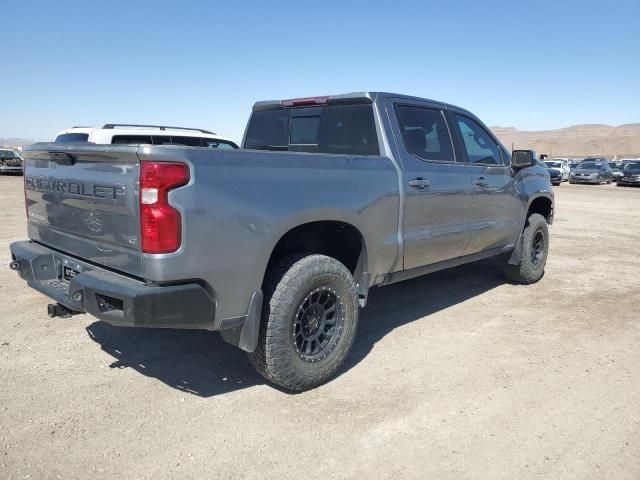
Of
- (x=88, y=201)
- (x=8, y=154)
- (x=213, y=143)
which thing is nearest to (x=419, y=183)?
(x=88, y=201)

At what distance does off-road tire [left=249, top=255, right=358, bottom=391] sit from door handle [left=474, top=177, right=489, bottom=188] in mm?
2026

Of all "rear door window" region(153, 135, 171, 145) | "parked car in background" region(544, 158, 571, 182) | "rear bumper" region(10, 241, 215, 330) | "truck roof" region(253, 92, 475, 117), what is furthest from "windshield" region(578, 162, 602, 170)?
"rear bumper" region(10, 241, 215, 330)

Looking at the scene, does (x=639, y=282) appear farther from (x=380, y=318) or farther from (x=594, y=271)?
(x=380, y=318)

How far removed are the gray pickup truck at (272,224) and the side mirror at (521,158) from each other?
62 cm

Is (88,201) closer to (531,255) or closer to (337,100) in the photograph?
(337,100)

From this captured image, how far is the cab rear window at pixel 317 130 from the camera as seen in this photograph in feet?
14.2

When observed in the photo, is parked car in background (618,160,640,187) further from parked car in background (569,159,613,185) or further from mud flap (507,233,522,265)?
mud flap (507,233,522,265)

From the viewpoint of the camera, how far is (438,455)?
285cm

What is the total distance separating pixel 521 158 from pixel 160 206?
4.18 metres

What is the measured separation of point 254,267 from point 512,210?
371 centimetres

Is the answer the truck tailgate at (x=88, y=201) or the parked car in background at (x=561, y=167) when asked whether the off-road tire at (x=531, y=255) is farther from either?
the parked car in background at (x=561, y=167)

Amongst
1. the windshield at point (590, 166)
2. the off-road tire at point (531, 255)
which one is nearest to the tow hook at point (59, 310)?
the off-road tire at point (531, 255)

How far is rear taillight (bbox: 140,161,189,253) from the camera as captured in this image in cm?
271

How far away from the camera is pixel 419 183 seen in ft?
14.0
